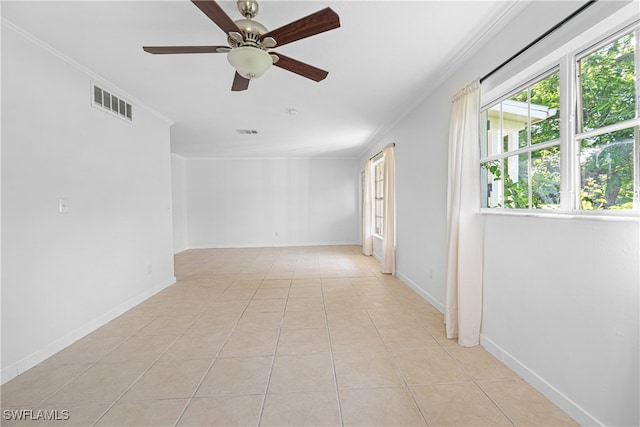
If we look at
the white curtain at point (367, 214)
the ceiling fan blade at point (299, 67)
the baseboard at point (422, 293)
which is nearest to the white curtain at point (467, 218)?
the baseboard at point (422, 293)

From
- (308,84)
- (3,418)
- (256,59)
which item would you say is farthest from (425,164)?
(3,418)

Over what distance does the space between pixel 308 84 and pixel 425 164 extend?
64.8 inches

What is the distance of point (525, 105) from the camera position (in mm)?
1939

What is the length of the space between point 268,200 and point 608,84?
23.4ft

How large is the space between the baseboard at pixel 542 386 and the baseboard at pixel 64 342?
11.5 feet

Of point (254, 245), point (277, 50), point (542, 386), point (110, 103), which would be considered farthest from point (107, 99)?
point (254, 245)

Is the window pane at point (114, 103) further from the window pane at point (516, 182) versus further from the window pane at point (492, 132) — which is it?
the window pane at point (516, 182)

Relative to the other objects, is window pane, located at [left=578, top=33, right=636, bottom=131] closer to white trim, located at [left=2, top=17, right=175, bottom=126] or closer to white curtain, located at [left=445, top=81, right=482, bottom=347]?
white curtain, located at [left=445, top=81, right=482, bottom=347]

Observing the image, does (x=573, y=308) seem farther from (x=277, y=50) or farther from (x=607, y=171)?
(x=277, y=50)

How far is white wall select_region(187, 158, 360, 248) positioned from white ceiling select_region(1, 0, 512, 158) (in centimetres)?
348

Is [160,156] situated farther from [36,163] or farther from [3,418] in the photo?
[3,418]

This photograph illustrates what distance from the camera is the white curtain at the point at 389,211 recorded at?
4.40m

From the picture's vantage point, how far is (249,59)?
5.57ft

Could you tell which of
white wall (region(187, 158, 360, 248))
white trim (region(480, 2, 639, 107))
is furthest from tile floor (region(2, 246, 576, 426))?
white wall (region(187, 158, 360, 248))
